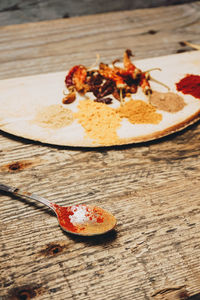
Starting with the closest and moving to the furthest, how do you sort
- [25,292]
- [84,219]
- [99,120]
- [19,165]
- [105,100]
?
[25,292] < [84,219] < [19,165] < [99,120] < [105,100]

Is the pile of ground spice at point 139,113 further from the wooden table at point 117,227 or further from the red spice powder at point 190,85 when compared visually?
the red spice powder at point 190,85

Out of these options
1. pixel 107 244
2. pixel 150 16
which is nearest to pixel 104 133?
pixel 107 244

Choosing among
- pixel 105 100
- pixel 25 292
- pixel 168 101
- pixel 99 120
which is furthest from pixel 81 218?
pixel 168 101

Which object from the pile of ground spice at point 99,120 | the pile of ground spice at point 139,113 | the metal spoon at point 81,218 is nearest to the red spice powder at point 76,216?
the metal spoon at point 81,218

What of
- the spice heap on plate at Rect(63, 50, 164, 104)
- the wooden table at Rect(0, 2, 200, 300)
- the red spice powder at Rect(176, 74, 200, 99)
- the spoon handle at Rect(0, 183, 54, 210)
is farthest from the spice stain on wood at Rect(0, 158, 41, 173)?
the red spice powder at Rect(176, 74, 200, 99)

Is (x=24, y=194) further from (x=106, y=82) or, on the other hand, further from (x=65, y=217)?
(x=106, y=82)

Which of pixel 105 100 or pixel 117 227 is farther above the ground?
pixel 105 100

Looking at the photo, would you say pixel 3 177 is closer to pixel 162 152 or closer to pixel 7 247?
pixel 7 247
